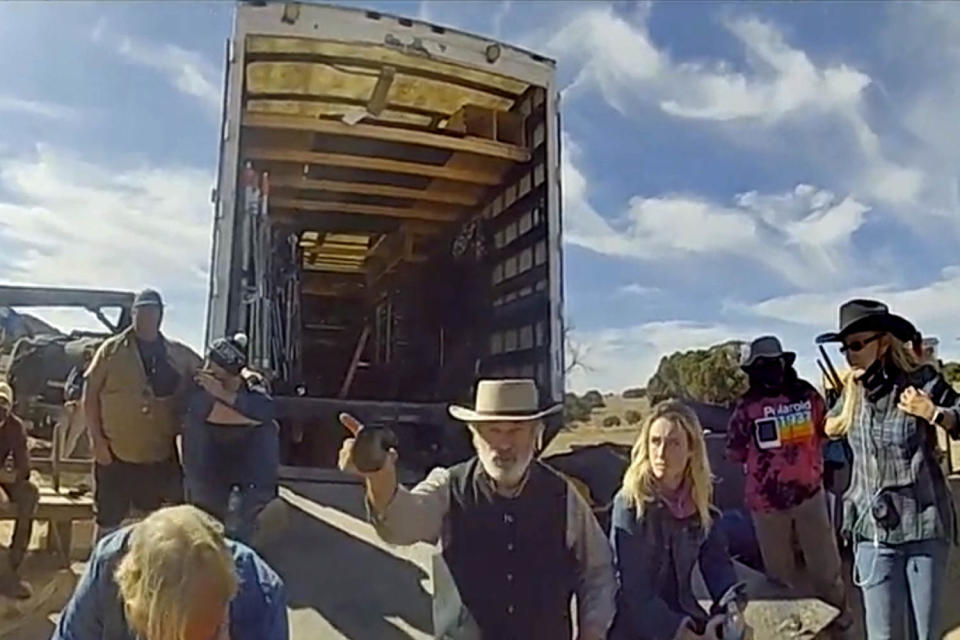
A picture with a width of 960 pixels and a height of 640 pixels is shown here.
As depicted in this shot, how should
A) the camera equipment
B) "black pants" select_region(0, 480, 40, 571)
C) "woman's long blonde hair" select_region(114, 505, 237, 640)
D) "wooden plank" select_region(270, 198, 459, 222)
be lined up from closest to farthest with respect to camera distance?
1. "woman's long blonde hair" select_region(114, 505, 237, 640)
2. the camera equipment
3. "black pants" select_region(0, 480, 40, 571)
4. "wooden plank" select_region(270, 198, 459, 222)

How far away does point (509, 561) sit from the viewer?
1321 mm

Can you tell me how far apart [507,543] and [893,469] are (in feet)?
2.22

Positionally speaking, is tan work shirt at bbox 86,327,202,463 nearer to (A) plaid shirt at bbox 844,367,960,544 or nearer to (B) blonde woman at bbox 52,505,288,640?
(B) blonde woman at bbox 52,505,288,640

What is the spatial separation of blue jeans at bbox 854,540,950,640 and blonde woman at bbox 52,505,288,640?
100cm

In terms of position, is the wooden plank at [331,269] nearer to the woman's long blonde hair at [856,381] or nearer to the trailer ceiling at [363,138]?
the trailer ceiling at [363,138]

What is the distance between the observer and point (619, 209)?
1567mm

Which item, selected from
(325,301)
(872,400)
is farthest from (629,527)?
(325,301)

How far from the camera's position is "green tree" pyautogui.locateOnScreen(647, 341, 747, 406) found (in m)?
1.55

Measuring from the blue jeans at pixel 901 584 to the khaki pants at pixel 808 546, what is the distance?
145mm

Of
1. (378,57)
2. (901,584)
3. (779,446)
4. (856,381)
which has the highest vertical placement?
(378,57)

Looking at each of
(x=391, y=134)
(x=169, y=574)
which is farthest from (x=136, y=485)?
(x=391, y=134)

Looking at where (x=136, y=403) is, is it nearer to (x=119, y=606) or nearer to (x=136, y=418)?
(x=136, y=418)

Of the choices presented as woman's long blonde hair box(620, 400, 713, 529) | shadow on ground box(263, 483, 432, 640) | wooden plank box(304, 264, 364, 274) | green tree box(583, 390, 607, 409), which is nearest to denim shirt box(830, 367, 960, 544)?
woman's long blonde hair box(620, 400, 713, 529)

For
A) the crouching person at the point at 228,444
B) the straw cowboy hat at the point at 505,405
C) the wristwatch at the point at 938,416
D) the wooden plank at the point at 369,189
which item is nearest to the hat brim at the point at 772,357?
the wristwatch at the point at 938,416
